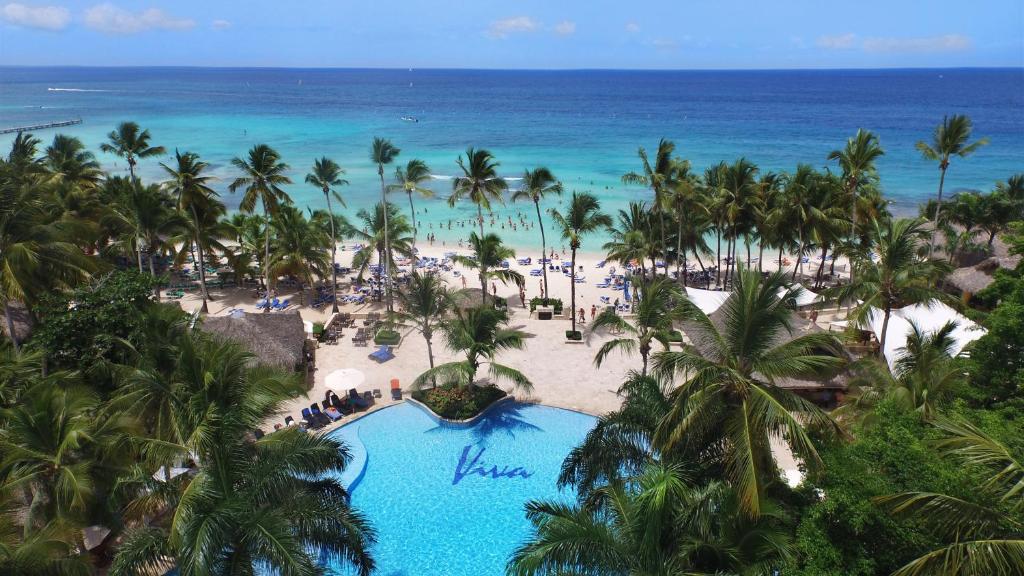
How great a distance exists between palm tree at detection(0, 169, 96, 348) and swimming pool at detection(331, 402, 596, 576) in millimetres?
7988

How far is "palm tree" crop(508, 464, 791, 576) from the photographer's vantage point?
7543 mm

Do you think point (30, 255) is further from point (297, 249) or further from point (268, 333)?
point (297, 249)

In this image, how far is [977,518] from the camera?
6.02 meters

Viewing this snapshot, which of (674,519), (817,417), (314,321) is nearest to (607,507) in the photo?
(674,519)

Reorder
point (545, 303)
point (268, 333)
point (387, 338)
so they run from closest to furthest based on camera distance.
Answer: point (268, 333) < point (387, 338) < point (545, 303)

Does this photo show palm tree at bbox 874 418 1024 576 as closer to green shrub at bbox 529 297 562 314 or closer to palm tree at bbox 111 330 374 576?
palm tree at bbox 111 330 374 576

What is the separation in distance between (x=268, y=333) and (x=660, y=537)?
16826mm

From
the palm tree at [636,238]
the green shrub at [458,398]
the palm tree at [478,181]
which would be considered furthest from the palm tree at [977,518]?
the palm tree at [478,181]

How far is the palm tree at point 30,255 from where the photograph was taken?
41.7 ft

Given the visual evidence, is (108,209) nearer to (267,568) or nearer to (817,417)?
(267,568)

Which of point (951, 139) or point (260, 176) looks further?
point (260, 176)

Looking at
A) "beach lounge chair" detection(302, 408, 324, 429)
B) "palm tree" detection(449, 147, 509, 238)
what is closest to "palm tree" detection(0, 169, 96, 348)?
"beach lounge chair" detection(302, 408, 324, 429)

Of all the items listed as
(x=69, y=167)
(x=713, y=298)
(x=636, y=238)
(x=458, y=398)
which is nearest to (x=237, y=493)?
(x=458, y=398)

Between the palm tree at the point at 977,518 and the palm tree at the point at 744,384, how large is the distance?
2112 mm
